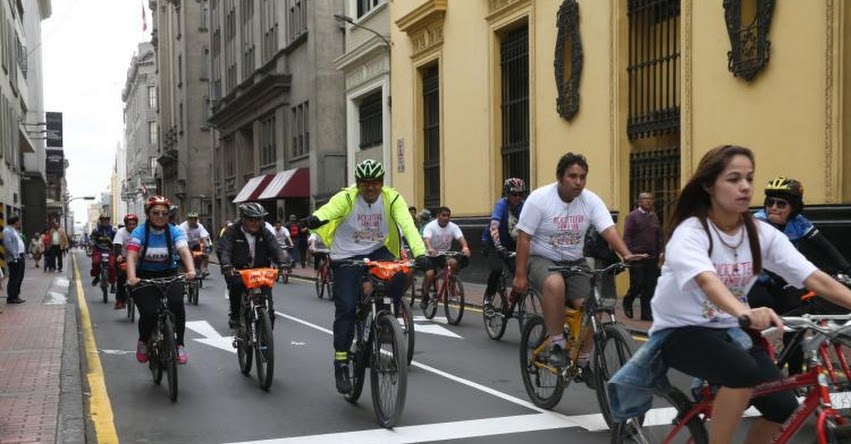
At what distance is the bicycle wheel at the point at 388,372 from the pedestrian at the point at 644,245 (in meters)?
6.73

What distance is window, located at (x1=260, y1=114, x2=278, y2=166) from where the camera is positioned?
41.8m

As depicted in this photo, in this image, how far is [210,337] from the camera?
38.7 feet

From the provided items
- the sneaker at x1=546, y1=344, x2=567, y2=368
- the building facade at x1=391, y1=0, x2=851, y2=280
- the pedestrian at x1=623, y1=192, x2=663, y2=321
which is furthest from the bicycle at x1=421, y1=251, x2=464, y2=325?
the sneaker at x1=546, y1=344, x2=567, y2=368

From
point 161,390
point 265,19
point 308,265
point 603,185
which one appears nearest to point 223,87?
point 265,19

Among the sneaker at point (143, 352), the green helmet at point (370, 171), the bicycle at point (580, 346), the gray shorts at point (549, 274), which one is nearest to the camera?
the bicycle at point (580, 346)

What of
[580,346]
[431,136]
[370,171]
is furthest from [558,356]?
[431,136]

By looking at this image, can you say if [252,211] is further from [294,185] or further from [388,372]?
[294,185]

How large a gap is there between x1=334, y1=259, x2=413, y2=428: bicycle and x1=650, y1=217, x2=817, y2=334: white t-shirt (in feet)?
8.89

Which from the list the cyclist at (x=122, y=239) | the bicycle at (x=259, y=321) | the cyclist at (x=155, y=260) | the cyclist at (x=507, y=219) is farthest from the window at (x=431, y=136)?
the cyclist at (x=155, y=260)

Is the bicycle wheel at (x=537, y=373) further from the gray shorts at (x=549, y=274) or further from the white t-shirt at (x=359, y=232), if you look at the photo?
the white t-shirt at (x=359, y=232)

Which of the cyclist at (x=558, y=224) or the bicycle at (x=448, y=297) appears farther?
the bicycle at (x=448, y=297)

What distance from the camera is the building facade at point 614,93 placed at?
11539 mm

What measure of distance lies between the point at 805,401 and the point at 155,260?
6.24m

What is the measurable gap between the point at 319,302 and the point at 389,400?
10.9m
